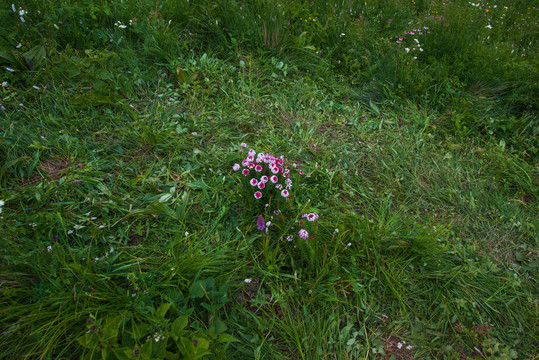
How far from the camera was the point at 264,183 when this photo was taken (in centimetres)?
200

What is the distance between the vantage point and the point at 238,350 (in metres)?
1.64

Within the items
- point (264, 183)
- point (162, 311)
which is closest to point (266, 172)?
point (264, 183)

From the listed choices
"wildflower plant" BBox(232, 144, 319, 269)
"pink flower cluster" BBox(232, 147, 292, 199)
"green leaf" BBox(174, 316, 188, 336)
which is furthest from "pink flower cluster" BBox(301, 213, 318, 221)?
"green leaf" BBox(174, 316, 188, 336)

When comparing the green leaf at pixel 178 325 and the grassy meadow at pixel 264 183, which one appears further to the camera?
the grassy meadow at pixel 264 183

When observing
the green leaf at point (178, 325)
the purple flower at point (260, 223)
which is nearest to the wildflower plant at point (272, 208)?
the purple flower at point (260, 223)

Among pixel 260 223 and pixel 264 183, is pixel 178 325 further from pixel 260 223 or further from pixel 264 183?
pixel 264 183

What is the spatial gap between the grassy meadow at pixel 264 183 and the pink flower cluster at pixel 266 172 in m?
0.02

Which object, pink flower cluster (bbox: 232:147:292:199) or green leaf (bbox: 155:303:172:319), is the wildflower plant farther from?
green leaf (bbox: 155:303:172:319)

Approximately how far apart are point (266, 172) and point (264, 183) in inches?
2.9

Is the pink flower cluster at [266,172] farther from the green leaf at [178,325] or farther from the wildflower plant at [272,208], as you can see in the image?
the green leaf at [178,325]

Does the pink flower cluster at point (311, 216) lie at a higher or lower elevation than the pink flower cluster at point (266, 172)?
lower

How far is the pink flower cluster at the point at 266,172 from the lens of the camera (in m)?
1.96

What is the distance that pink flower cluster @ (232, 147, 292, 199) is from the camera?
1964 millimetres

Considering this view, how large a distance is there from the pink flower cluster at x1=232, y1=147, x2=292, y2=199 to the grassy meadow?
0.6 inches
